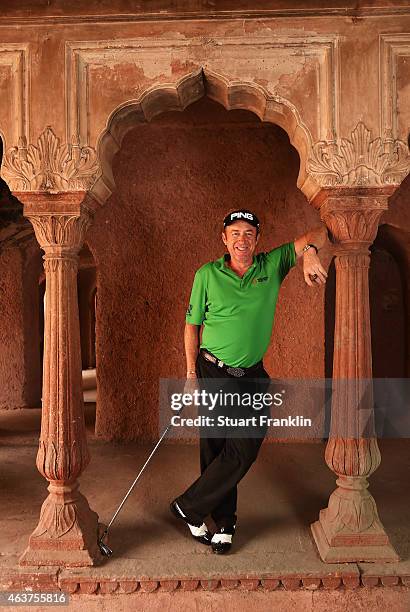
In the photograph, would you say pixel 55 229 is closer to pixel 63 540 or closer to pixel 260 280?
pixel 260 280

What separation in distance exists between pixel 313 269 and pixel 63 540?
224cm

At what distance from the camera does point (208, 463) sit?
329 centimetres

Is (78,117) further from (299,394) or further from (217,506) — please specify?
(299,394)

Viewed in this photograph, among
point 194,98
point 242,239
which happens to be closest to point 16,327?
point 194,98

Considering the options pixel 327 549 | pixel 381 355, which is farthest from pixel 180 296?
pixel 381 355

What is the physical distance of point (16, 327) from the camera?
6.91 metres

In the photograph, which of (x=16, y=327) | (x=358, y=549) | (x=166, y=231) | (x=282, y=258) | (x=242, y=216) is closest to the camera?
(x=358, y=549)

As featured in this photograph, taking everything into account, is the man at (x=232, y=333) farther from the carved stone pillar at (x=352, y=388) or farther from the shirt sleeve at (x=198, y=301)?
the carved stone pillar at (x=352, y=388)

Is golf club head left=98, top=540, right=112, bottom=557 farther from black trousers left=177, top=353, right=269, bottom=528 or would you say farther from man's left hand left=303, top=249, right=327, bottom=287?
man's left hand left=303, top=249, right=327, bottom=287

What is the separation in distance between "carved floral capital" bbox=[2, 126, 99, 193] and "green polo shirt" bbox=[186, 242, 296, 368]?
0.96 meters

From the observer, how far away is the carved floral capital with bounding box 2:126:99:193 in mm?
3102

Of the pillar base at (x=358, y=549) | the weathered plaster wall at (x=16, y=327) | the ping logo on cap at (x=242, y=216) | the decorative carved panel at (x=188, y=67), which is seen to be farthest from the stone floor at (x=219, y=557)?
the weathered plaster wall at (x=16, y=327)

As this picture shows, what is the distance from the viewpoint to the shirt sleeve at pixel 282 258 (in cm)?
323

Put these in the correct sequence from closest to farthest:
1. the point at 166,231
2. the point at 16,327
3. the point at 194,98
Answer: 1. the point at 194,98
2. the point at 166,231
3. the point at 16,327
